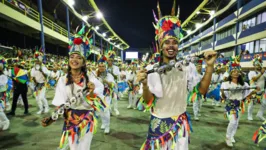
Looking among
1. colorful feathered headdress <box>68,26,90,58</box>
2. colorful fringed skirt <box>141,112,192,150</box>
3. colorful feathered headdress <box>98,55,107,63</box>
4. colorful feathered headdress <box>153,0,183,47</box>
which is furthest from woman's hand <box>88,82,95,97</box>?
colorful feathered headdress <box>98,55,107,63</box>

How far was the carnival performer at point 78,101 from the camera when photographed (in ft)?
7.69

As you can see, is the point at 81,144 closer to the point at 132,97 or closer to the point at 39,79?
the point at 39,79

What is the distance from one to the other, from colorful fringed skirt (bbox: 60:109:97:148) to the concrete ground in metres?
1.69

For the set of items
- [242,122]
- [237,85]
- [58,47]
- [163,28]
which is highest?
[58,47]

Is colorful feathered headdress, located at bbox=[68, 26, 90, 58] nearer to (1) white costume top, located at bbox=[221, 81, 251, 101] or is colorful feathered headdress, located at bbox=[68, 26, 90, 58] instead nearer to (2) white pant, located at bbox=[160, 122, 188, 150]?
(2) white pant, located at bbox=[160, 122, 188, 150]

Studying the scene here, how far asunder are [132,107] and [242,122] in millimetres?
4436

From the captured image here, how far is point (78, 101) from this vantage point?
2371mm

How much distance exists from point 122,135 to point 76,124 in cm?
247

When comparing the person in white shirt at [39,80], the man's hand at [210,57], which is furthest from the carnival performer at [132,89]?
the man's hand at [210,57]

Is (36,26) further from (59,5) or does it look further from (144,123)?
(144,123)

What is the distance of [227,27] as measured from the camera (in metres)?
23.7

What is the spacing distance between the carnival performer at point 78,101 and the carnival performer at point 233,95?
324 cm

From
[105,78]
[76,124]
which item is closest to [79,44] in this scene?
[76,124]

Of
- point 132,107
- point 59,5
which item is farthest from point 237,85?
point 59,5
